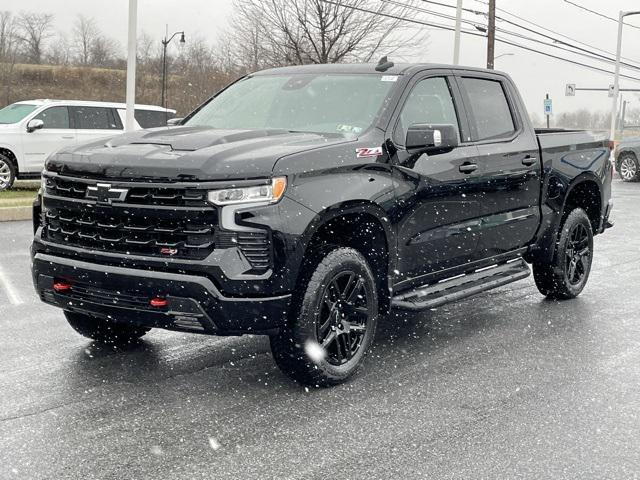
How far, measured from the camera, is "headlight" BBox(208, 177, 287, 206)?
14.5 ft

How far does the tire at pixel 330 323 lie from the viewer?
4.71m

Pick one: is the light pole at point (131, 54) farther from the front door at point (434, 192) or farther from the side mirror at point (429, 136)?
the side mirror at point (429, 136)

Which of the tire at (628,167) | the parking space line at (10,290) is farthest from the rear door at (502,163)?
the tire at (628,167)

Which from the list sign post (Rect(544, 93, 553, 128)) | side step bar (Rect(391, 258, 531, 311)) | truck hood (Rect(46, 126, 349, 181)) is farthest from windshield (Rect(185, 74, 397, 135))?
sign post (Rect(544, 93, 553, 128))

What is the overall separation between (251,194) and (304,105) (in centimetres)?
159

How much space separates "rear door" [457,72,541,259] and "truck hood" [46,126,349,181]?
152 cm

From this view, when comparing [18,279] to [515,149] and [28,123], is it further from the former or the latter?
[28,123]

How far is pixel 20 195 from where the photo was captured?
1570 centimetres

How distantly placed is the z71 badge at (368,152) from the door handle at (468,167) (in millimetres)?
935

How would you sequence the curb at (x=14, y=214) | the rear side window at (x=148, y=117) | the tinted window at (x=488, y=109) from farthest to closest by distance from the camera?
the rear side window at (x=148, y=117), the curb at (x=14, y=214), the tinted window at (x=488, y=109)

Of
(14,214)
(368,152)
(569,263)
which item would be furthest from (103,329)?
(14,214)

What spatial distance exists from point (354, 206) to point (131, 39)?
1153 centimetres

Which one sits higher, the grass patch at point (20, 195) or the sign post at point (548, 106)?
the sign post at point (548, 106)

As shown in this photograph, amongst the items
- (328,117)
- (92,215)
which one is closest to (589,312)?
(328,117)
